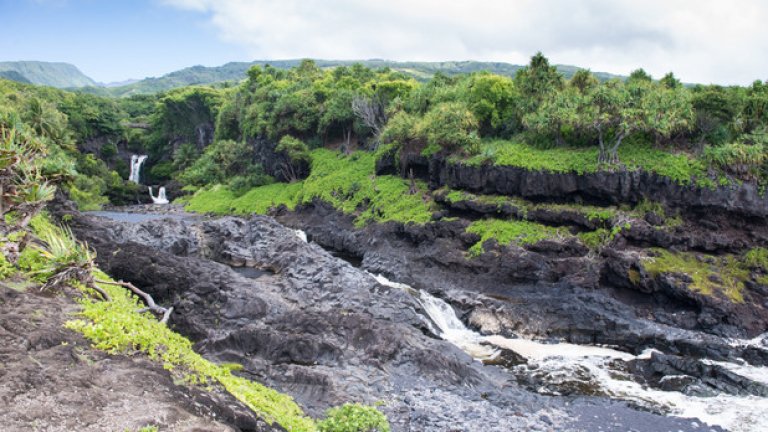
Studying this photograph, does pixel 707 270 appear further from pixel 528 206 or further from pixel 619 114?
pixel 619 114

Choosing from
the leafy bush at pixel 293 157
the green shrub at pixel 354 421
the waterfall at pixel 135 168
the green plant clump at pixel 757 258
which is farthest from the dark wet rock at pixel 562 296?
the waterfall at pixel 135 168

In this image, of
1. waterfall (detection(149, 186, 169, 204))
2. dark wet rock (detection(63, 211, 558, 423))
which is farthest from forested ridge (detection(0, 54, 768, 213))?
dark wet rock (detection(63, 211, 558, 423))

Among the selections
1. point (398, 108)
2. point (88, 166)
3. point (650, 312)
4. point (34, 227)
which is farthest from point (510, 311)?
point (88, 166)

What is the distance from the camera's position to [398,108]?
5181 centimetres

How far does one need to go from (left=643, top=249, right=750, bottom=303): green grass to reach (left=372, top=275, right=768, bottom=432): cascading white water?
3054 mm

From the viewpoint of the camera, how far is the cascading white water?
18.3 m

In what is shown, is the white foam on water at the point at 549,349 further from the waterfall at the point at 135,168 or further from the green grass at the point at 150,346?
the waterfall at the point at 135,168

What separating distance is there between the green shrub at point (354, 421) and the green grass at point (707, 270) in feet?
74.7

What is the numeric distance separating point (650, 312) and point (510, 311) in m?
8.02

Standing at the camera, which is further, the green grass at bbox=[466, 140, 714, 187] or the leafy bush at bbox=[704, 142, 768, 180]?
the green grass at bbox=[466, 140, 714, 187]

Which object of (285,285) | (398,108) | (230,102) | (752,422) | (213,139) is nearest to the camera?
(752,422)

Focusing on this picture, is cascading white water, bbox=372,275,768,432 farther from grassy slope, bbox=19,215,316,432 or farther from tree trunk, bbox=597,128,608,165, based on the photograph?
grassy slope, bbox=19,215,316,432

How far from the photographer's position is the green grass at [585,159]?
3123 cm

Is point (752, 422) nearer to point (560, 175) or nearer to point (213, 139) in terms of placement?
point (560, 175)
